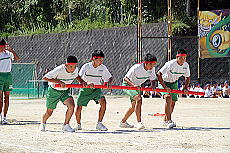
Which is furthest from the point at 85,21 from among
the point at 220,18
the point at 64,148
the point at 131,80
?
the point at 64,148

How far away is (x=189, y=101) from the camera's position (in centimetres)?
2355

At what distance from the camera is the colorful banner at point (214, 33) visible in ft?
87.2

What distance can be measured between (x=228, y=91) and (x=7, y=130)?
1547 centimetres

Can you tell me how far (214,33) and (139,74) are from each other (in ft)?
48.8

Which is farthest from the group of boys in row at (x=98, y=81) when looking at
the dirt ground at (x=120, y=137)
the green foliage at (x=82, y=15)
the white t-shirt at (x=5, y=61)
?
the green foliage at (x=82, y=15)

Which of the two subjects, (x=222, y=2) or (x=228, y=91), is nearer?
(x=228, y=91)

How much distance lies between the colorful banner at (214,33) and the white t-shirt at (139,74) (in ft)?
47.5

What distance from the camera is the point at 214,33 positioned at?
2688 cm

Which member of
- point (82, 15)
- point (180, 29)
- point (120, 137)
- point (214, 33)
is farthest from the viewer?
point (82, 15)

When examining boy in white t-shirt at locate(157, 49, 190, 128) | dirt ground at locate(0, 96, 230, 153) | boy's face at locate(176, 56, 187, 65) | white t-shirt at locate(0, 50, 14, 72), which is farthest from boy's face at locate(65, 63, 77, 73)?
white t-shirt at locate(0, 50, 14, 72)

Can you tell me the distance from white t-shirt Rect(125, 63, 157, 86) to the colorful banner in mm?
→ 14472

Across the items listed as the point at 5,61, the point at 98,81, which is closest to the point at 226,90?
the point at 5,61

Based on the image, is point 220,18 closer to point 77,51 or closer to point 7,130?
point 77,51

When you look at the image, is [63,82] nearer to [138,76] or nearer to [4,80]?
[138,76]
